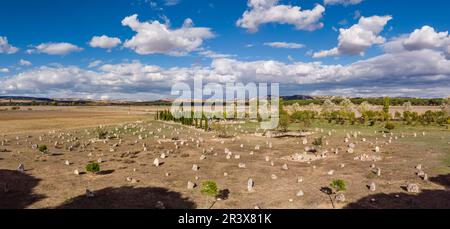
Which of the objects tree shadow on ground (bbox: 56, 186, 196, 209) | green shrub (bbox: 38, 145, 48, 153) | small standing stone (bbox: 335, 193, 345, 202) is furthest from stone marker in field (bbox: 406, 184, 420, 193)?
green shrub (bbox: 38, 145, 48, 153)

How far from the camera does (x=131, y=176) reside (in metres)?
26.9

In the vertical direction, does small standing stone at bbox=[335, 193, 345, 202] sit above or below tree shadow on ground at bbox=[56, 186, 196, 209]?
above

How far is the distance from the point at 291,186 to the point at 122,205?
11.0 m

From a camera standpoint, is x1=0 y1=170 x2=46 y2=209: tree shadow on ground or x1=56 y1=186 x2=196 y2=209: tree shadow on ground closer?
x1=56 y1=186 x2=196 y2=209: tree shadow on ground

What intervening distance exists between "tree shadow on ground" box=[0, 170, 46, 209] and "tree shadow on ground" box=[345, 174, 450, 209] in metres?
18.3

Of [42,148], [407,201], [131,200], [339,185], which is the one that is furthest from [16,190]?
[407,201]

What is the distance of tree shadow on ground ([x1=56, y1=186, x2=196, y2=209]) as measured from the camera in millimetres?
19375

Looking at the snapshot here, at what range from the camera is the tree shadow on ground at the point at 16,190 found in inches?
774

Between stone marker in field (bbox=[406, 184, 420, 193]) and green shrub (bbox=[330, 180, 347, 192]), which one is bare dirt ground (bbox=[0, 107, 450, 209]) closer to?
stone marker in field (bbox=[406, 184, 420, 193])

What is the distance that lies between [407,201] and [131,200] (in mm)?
15839

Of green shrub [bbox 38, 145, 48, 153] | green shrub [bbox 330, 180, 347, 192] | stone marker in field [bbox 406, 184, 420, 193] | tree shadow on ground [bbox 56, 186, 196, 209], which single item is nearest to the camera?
tree shadow on ground [bbox 56, 186, 196, 209]

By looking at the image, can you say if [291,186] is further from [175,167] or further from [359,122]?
[359,122]
